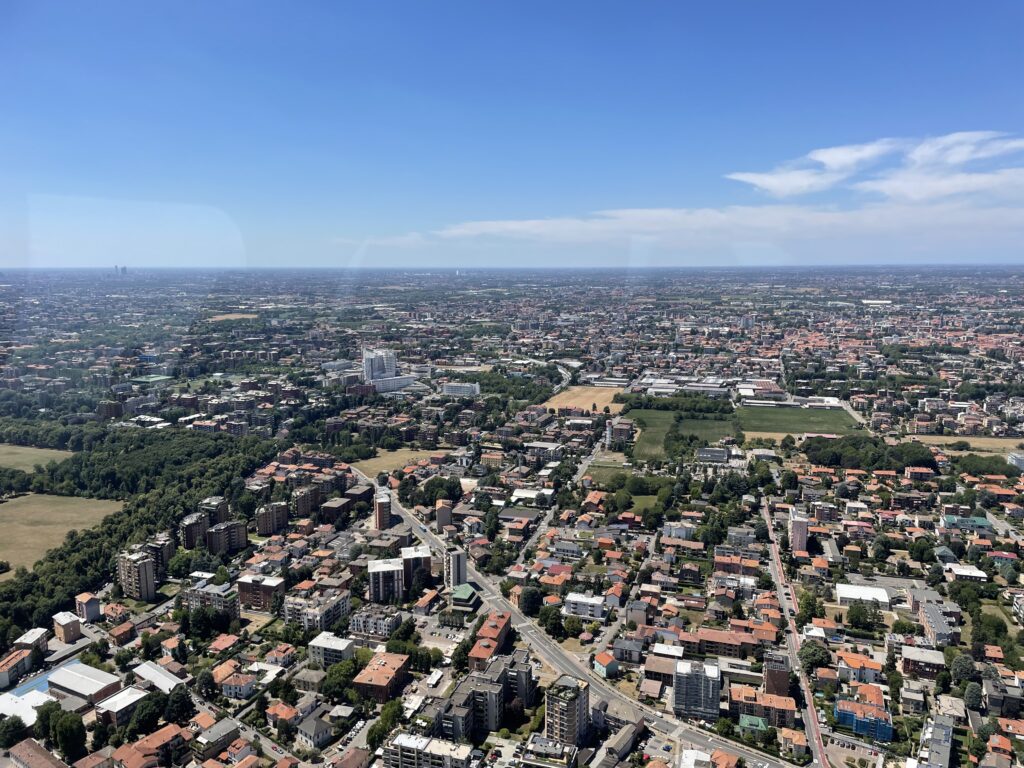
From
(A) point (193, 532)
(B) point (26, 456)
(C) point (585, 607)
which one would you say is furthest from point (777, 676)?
(B) point (26, 456)

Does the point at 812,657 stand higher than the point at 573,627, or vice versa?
the point at 812,657

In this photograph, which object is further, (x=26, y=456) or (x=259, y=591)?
(x=26, y=456)

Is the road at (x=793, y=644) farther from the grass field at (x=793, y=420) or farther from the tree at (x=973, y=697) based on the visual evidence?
the grass field at (x=793, y=420)

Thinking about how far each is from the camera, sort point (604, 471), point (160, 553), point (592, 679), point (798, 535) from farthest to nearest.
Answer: point (604, 471), point (798, 535), point (160, 553), point (592, 679)

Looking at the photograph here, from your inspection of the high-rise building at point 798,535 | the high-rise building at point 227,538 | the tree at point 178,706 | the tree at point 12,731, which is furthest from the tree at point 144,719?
the high-rise building at point 798,535

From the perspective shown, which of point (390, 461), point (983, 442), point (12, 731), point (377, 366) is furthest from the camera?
point (377, 366)

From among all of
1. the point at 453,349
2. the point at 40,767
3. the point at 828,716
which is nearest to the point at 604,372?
the point at 453,349

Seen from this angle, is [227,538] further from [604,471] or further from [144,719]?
[604,471]

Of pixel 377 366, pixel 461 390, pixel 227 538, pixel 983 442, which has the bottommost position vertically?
pixel 227 538

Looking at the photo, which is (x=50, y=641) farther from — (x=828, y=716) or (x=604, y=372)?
(x=604, y=372)
